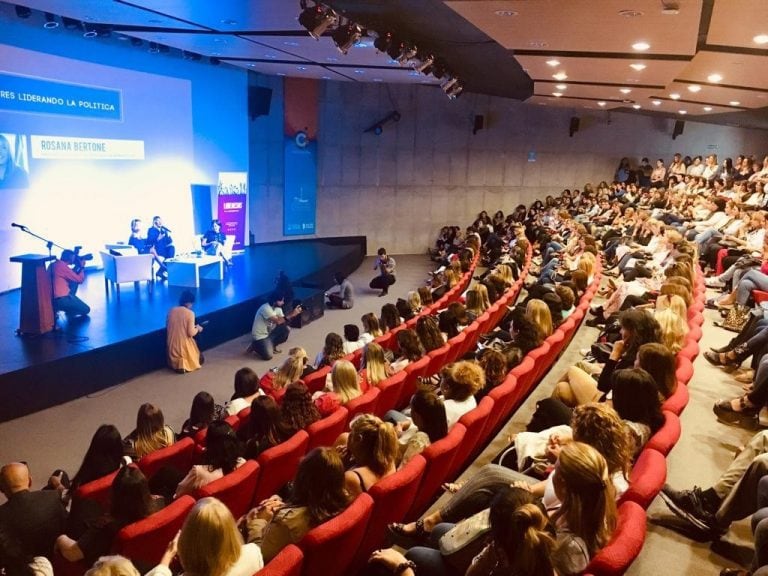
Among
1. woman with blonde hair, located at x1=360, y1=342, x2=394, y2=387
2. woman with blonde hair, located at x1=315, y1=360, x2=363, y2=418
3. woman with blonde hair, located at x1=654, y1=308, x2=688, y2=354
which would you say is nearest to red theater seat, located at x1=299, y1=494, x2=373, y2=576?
woman with blonde hair, located at x1=315, y1=360, x2=363, y2=418

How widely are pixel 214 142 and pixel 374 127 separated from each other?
4532mm

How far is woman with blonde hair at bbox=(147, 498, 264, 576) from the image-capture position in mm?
1979

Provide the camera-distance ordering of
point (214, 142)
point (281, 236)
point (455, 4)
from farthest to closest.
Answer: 1. point (281, 236)
2. point (214, 142)
3. point (455, 4)

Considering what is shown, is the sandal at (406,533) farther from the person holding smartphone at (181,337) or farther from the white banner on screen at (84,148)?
the white banner on screen at (84,148)

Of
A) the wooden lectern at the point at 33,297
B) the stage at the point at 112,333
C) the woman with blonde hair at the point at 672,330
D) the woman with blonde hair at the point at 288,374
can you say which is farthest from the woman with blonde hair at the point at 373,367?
the wooden lectern at the point at 33,297

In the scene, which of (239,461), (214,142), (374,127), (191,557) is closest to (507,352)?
(239,461)

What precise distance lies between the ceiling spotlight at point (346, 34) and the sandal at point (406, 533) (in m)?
5.44

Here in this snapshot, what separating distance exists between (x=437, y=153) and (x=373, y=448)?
1347 cm

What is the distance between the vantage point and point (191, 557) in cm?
198

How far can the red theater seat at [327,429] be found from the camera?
3357mm

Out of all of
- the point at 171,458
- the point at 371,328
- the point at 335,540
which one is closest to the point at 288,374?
the point at 371,328

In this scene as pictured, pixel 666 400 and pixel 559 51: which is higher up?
pixel 559 51

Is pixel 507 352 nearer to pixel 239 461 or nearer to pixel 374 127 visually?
pixel 239 461

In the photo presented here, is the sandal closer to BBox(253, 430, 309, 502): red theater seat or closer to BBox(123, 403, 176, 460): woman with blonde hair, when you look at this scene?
BBox(253, 430, 309, 502): red theater seat
